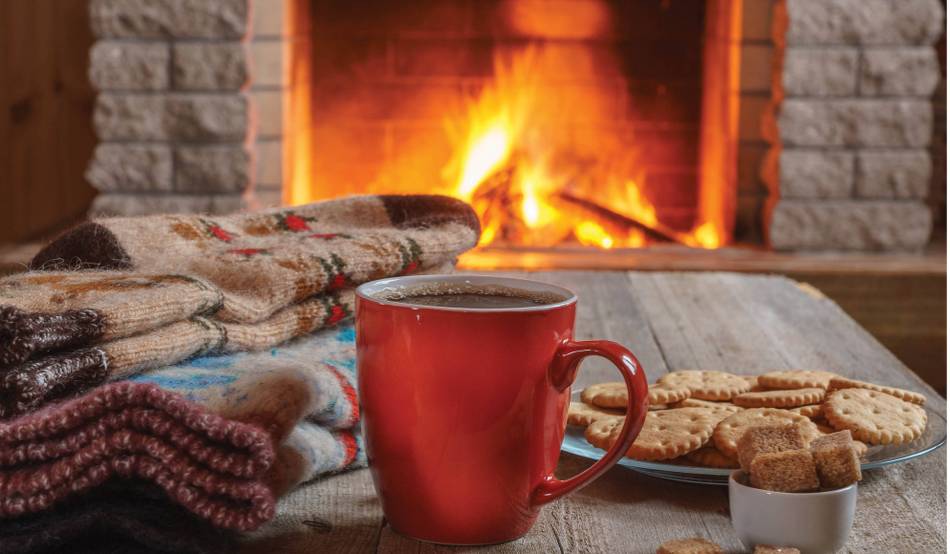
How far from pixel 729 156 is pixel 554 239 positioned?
48cm

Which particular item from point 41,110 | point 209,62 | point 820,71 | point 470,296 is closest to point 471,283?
point 470,296

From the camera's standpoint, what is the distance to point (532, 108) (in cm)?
292

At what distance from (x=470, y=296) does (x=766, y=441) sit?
176 mm

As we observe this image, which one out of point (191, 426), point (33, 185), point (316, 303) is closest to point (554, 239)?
point (33, 185)

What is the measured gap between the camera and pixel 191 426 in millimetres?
501

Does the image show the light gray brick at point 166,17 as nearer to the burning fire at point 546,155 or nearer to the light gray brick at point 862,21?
the burning fire at point 546,155

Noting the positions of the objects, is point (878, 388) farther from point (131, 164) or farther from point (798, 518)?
point (131, 164)

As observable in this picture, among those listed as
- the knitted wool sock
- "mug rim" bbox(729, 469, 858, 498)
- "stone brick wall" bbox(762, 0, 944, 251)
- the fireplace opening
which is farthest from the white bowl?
the fireplace opening

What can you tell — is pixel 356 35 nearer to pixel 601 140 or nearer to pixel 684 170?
pixel 601 140

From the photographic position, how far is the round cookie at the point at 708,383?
73 centimetres

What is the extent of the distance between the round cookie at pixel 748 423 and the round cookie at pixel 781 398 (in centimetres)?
2

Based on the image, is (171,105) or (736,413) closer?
(736,413)

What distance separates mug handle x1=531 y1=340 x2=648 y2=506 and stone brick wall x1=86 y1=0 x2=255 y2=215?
6.54ft

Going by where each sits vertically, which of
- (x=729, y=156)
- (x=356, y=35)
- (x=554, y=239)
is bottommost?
(x=554, y=239)
